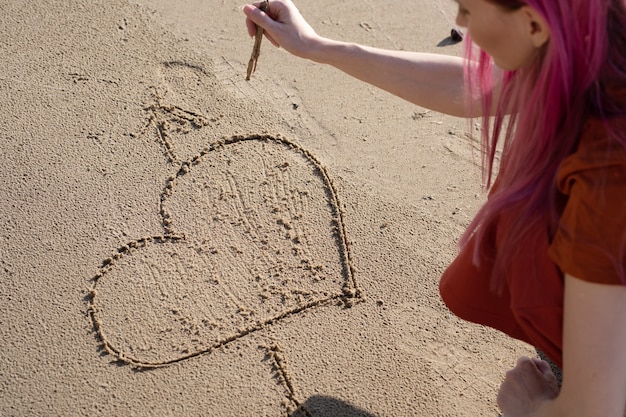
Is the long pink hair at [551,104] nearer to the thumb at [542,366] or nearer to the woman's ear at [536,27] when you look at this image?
the woman's ear at [536,27]

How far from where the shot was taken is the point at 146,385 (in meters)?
2.21

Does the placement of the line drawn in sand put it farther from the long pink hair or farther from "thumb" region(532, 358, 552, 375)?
the long pink hair

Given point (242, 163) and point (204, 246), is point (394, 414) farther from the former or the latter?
point (242, 163)

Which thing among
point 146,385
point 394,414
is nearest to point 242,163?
point 146,385

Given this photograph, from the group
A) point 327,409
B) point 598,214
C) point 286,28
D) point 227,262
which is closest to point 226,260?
point 227,262

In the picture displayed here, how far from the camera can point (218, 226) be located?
2.60 metres

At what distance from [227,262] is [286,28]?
82 centimetres

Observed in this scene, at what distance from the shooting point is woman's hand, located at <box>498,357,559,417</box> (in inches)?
73.1

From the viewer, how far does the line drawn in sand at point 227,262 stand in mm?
2324

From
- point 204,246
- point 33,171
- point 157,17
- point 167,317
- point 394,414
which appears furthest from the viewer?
point 157,17

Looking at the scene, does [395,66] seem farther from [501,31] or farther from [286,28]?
[501,31]

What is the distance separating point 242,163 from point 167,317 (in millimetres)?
698

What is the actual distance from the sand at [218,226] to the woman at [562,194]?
0.59 meters

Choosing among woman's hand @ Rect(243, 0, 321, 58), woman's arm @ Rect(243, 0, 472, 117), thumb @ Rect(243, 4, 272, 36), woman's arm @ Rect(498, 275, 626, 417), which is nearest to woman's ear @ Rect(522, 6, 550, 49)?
woman's arm @ Rect(498, 275, 626, 417)
